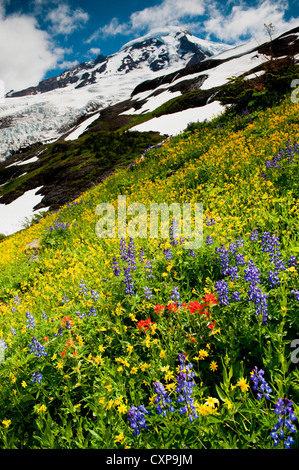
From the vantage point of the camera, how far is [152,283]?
3.64 m

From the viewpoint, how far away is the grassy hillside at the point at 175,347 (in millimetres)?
1985

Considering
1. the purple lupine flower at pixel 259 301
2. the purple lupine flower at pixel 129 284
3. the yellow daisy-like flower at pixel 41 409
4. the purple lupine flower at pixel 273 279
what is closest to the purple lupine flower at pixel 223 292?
the purple lupine flower at pixel 259 301

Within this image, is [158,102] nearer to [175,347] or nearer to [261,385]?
[175,347]

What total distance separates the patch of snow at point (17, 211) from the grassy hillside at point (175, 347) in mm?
26572

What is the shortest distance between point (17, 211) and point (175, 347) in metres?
36.0

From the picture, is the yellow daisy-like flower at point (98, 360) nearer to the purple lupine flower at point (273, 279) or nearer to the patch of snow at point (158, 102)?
the purple lupine flower at point (273, 279)

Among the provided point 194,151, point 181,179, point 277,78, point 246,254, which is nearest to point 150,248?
point 246,254

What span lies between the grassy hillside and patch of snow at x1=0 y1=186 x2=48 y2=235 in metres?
26.6

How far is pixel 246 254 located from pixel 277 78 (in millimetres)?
13239

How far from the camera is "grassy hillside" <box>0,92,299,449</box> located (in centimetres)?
199

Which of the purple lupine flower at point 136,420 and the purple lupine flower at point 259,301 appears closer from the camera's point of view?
the purple lupine flower at point 136,420

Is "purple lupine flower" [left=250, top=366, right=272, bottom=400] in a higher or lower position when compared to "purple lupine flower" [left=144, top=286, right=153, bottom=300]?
lower

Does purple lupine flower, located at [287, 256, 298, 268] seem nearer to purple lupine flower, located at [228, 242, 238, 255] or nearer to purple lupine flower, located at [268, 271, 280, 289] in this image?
purple lupine flower, located at [268, 271, 280, 289]

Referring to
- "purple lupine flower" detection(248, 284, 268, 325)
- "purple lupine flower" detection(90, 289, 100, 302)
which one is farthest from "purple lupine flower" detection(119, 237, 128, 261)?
"purple lupine flower" detection(248, 284, 268, 325)
